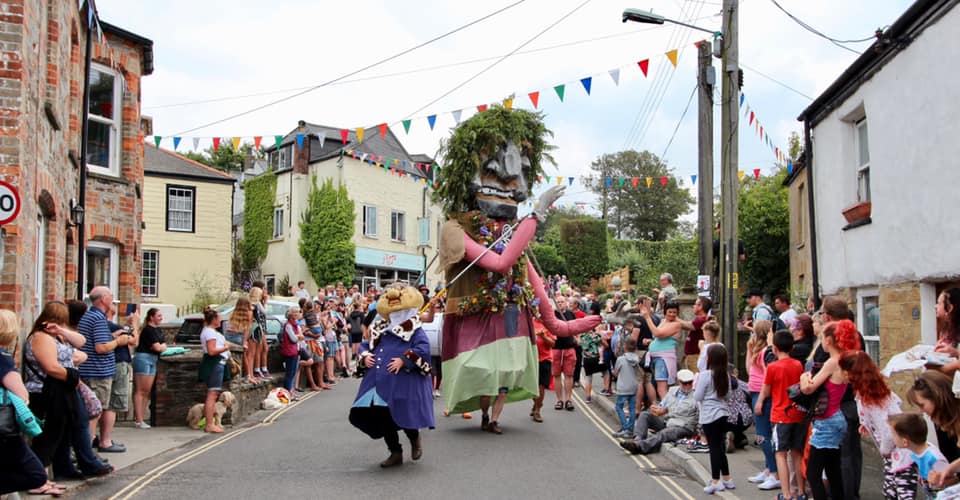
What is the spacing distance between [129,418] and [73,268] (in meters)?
3.09

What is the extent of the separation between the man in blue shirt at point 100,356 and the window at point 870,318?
1011cm

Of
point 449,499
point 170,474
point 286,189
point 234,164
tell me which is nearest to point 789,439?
point 449,499

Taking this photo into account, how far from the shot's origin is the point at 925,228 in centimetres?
1027

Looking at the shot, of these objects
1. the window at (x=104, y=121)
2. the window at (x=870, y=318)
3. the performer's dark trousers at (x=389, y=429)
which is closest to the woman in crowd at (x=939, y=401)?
the performer's dark trousers at (x=389, y=429)

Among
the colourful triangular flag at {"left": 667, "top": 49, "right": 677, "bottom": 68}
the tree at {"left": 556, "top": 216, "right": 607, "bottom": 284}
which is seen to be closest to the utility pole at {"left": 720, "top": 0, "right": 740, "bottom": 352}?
the colourful triangular flag at {"left": 667, "top": 49, "right": 677, "bottom": 68}

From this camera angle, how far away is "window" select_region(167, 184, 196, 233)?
31516 millimetres

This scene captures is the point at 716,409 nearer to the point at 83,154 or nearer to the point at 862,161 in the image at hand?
the point at 862,161

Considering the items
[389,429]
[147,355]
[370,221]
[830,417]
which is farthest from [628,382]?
[370,221]

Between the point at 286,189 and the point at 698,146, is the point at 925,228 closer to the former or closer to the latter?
the point at 698,146

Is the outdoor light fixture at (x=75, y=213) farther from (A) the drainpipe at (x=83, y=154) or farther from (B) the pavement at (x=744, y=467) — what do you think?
(B) the pavement at (x=744, y=467)

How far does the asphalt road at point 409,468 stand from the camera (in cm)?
720

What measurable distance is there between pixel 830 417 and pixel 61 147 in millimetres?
11341

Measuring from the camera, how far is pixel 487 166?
10.2 metres

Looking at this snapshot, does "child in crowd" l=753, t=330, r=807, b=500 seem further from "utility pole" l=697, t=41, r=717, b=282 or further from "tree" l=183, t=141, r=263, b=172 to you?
"tree" l=183, t=141, r=263, b=172
